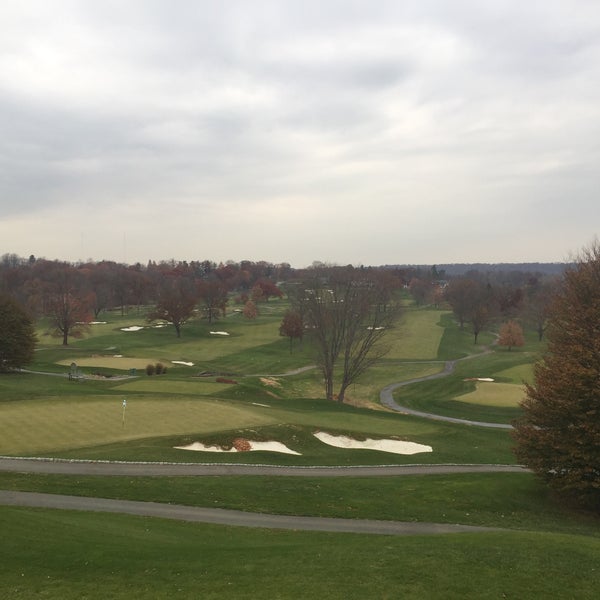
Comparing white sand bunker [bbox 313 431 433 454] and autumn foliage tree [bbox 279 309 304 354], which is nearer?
white sand bunker [bbox 313 431 433 454]

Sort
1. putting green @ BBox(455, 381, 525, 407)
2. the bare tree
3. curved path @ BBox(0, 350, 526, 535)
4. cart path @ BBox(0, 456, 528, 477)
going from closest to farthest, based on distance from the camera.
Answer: curved path @ BBox(0, 350, 526, 535), cart path @ BBox(0, 456, 528, 477), the bare tree, putting green @ BBox(455, 381, 525, 407)

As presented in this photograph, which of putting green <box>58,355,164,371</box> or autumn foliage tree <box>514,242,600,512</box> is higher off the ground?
autumn foliage tree <box>514,242,600,512</box>

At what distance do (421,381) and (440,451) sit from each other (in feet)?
124

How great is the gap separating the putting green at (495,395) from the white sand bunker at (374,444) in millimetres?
24345

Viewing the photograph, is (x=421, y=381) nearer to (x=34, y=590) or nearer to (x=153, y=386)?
(x=153, y=386)

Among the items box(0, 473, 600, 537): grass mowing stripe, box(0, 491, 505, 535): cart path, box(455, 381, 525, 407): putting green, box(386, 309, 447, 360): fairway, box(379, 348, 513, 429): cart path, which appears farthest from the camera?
box(386, 309, 447, 360): fairway

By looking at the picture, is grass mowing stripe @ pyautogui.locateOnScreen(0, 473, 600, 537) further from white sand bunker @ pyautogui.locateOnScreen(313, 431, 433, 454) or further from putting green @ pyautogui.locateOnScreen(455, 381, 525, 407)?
putting green @ pyautogui.locateOnScreen(455, 381, 525, 407)

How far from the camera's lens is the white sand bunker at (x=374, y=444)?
106 feet

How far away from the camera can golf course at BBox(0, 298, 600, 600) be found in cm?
1323

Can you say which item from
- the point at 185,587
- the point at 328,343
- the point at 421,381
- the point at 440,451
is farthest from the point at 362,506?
the point at 421,381

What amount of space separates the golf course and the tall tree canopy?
13.7 feet

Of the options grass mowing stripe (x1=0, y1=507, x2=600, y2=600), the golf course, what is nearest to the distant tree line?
the golf course

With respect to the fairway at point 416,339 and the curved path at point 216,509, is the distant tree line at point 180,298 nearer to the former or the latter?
the fairway at point 416,339

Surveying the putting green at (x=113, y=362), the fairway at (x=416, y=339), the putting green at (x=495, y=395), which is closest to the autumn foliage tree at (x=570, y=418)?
the putting green at (x=495, y=395)
